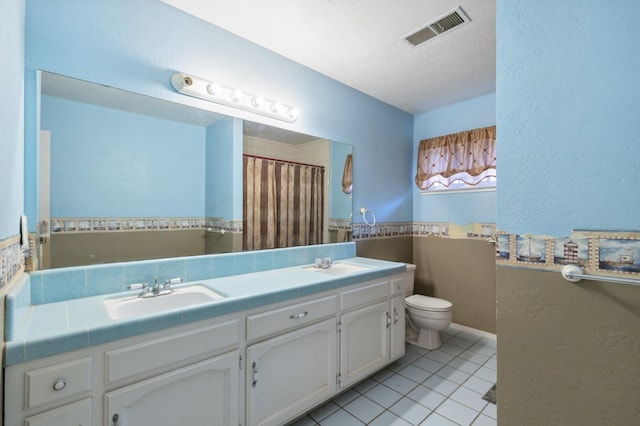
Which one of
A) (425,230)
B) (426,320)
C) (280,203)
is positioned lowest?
(426,320)

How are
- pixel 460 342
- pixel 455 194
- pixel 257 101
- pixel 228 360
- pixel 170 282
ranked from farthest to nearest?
pixel 455 194 → pixel 460 342 → pixel 257 101 → pixel 170 282 → pixel 228 360

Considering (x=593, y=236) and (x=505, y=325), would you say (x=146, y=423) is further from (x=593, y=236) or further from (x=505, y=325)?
(x=593, y=236)

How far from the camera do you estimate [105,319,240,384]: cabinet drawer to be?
3.25ft

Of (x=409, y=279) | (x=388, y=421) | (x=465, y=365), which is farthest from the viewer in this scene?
(x=409, y=279)

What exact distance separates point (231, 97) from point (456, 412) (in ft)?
7.94

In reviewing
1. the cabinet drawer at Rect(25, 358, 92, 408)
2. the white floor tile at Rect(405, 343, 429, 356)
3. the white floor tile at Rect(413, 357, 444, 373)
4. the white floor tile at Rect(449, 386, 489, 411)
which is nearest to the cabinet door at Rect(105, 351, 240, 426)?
the cabinet drawer at Rect(25, 358, 92, 408)

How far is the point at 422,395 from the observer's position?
6.19 ft

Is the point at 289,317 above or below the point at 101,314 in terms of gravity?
below

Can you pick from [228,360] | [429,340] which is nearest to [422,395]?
[429,340]

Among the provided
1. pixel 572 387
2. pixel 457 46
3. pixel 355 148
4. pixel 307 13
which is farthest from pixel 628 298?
pixel 355 148

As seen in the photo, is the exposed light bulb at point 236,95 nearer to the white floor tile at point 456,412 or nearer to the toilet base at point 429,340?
the white floor tile at point 456,412

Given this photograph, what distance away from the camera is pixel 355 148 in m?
2.70

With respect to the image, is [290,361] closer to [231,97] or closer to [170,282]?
A: [170,282]

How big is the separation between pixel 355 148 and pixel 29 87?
2.17 m
